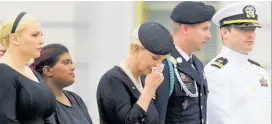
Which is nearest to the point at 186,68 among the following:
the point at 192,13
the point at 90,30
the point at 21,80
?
the point at 192,13

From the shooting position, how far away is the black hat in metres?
5.26

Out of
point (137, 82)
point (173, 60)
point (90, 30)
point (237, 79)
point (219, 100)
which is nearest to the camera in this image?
point (137, 82)

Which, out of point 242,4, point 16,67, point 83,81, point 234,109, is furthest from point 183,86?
point 83,81

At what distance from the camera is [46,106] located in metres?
4.01

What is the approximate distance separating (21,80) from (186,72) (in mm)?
1263

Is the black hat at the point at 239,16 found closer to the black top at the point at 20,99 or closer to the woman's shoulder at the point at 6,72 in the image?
the black top at the point at 20,99

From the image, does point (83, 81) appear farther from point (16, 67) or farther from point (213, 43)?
point (16, 67)

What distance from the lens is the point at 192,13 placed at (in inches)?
196

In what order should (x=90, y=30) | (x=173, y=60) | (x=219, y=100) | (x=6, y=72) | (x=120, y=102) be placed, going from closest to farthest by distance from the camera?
(x=6, y=72), (x=120, y=102), (x=173, y=60), (x=219, y=100), (x=90, y=30)

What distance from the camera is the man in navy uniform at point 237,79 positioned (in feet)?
16.8

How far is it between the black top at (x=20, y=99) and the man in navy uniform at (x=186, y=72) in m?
0.88

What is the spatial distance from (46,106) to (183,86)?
1.08 meters

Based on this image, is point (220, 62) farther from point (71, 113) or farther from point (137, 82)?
point (71, 113)

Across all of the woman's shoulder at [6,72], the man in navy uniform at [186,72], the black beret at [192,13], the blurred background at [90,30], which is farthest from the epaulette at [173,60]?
the blurred background at [90,30]
